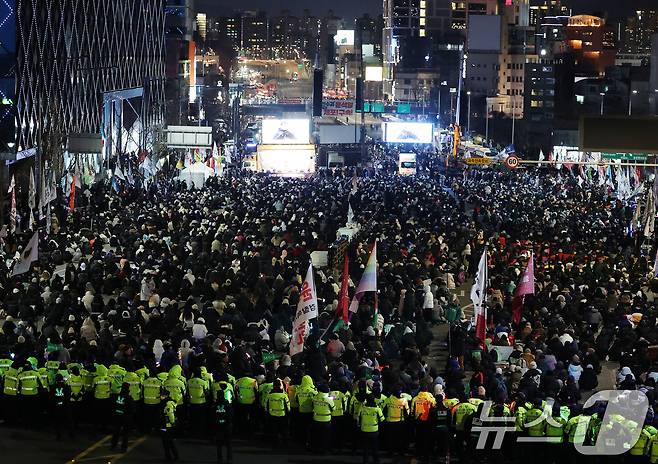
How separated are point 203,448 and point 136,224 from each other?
21565 mm

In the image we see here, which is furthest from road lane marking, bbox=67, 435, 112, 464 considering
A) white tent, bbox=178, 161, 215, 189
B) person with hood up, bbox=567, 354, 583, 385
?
white tent, bbox=178, 161, 215, 189

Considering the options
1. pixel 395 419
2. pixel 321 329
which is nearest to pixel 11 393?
pixel 395 419

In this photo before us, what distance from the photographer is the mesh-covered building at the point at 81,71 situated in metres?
53.2

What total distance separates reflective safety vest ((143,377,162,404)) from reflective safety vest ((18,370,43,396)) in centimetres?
166

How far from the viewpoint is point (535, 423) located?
633 inches

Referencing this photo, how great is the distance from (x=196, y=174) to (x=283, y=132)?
1054 cm

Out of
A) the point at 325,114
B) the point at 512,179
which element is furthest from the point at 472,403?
the point at 325,114

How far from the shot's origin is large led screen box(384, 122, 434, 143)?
8625cm

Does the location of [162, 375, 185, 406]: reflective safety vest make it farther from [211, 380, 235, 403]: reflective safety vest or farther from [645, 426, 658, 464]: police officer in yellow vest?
[645, 426, 658, 464]: police officer in yellow vest

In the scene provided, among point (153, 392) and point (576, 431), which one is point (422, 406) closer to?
point (576, 431)

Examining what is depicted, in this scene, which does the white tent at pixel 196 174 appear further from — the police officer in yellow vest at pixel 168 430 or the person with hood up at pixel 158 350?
the police officer in yellow vest at pixel 168 430

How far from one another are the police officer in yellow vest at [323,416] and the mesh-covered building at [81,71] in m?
24.6

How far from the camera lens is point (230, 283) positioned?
27.3 m

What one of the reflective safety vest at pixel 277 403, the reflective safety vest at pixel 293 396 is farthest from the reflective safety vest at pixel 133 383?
the reflective safety vest at pixel 293 396
